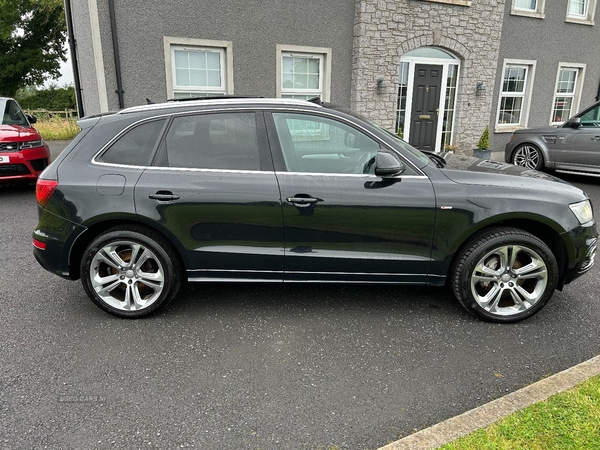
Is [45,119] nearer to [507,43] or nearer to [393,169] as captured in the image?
[507,43]

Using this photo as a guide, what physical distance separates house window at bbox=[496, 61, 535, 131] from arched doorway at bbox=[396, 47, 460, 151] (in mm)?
1911

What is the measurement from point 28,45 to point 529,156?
39.7 metres

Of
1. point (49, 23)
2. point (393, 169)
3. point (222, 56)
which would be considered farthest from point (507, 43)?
point (49, 23)

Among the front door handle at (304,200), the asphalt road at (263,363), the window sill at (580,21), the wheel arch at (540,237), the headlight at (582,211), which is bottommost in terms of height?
the asphalt road at (263,363)

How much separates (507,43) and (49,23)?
3562cm

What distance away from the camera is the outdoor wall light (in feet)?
36.9

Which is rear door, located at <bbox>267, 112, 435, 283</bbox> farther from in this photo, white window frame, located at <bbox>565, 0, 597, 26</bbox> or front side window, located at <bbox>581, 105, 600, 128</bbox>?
white window frame, located at <bbox>565, 0, 597, 26</bbox>

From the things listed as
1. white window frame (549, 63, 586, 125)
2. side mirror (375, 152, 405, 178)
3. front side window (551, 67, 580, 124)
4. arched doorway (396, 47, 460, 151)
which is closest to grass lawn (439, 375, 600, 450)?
side mirror (375, 152, 405, 178)

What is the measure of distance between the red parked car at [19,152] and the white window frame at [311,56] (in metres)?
4.62

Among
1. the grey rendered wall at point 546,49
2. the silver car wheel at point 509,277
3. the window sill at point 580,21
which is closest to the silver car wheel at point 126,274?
the silver car wheel at point 509,277

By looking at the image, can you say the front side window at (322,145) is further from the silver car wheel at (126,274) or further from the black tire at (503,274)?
the silver car wheel at (126,274)

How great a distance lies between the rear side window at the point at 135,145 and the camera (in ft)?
11.1

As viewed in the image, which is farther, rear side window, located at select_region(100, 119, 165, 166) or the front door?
the front door

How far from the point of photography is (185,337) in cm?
328
